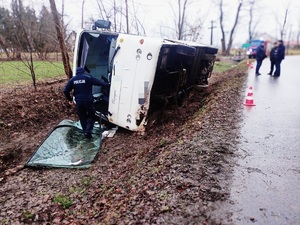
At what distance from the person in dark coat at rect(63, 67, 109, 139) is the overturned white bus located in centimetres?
41

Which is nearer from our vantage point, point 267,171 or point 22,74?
point 267,171

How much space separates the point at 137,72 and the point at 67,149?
2098 mm

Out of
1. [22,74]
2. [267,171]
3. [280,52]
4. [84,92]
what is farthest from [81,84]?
[280,52]

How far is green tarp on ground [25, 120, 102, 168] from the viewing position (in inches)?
174

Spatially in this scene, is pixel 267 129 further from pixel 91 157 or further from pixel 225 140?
pixel 91 157

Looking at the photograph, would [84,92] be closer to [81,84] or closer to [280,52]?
[81,84]

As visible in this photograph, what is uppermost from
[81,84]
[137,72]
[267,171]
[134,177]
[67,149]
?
[137,72]

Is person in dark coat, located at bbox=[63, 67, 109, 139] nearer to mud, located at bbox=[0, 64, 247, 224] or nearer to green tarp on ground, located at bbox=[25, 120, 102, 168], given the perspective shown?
green tarp on ground, located at bbox=[25, 120, 102, 168]

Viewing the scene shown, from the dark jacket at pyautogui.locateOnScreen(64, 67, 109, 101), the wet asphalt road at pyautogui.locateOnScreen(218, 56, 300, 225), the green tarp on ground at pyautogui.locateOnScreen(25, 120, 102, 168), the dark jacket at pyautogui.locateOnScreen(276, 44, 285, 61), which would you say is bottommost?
the green tarp on ground at pyautogui.locateOnScreen(25, 120, 102, 168)

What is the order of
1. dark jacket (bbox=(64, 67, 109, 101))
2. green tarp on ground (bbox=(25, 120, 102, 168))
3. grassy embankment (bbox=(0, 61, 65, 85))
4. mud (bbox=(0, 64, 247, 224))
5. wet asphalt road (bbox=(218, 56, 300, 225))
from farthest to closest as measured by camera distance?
grassy embankment (bbox=(0, 61, 65, 85))
dark jacket (bbox=(64, 67, 109, 101))
green tarp on ground (bbox=(25, 120, 102, 168))
mud (bbox=(0, 64, 247, 224))
wet asphalt road (bbox=(218, 56, 300, 225))

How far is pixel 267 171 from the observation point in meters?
3.09

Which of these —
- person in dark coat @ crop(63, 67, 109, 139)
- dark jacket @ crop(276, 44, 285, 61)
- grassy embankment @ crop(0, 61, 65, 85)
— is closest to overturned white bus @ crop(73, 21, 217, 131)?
person in dark coat @ crop(63, 67, 109, 139)

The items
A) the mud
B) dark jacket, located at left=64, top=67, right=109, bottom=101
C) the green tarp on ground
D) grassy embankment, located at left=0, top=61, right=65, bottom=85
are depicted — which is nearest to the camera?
the mud

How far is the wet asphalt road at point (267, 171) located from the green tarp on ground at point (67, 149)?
2683 mm
